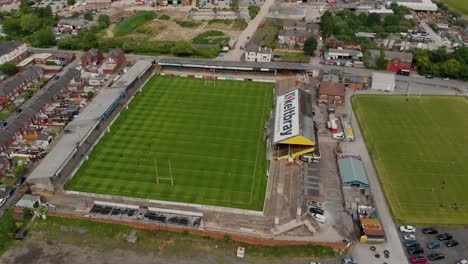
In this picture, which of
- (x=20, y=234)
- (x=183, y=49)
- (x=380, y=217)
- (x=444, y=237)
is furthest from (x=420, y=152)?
(x=183, y=49)

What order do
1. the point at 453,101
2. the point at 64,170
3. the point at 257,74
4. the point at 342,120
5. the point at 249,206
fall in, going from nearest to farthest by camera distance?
the point at 249,206 < the point at 64,170 < the point at 342,120 < the point at 453,101 < the point at 257,74

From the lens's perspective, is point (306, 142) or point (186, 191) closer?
point (186, 191)

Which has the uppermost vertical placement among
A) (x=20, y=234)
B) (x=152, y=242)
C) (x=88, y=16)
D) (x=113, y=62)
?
(x=88, y=16)

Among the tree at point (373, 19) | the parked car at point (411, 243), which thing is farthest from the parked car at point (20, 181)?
the tree at point (373, 19)

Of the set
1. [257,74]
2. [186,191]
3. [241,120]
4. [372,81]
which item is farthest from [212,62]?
[186,191]

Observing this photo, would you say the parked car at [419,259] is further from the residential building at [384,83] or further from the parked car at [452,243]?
the residential building at [384,83]

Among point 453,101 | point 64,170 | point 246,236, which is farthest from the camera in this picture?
point 453,101

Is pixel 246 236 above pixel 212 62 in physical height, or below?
below

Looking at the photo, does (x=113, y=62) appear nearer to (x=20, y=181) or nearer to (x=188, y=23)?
(x=188, y=23)

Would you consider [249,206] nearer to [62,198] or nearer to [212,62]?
[62,198]
